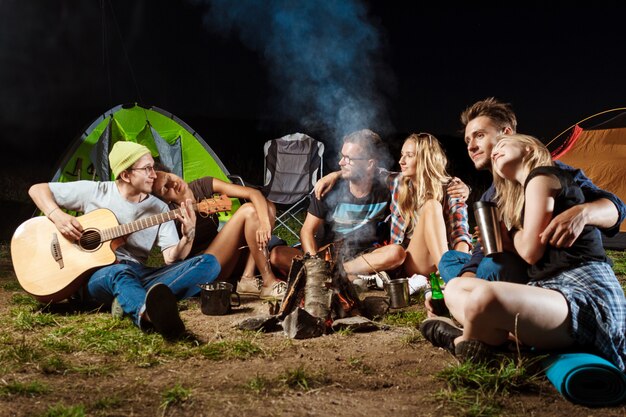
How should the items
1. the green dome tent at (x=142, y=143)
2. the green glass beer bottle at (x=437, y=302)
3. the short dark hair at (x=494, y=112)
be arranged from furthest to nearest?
1. the green dome tent at (x=142, y=143)
2. the green glass beer bottle at (x=437, y=302)
3. the short dark hair at (x=494, y=112)

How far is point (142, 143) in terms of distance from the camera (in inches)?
285

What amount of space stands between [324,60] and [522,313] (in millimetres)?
3450

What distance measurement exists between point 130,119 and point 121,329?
409cm

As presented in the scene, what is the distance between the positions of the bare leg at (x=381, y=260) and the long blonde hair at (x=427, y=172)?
0.35 metres

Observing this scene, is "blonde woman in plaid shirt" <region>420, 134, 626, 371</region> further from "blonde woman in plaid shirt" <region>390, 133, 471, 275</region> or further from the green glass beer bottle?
"blonde woman in plaid shirt" <region>390, 133, 471, 275</region>

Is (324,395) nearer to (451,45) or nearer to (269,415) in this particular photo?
(269,415)

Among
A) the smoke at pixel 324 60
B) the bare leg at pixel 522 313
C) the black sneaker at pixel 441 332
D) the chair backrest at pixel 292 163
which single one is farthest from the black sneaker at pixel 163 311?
the chair backrest at pixel 292 163

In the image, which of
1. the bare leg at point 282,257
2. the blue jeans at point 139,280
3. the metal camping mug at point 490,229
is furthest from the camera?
the bare leg at point 282,257

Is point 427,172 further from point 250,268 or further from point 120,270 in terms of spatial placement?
point 120,270

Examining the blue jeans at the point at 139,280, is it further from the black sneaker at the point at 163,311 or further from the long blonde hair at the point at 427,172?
the long blonde hair at the point at 427,172

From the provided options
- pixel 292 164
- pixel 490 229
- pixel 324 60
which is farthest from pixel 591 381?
pixel 292 164

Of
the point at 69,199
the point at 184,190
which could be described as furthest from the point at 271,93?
the point at 69,199

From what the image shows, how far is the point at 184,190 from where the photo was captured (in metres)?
5.20

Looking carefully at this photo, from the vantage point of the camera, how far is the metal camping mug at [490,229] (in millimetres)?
2576
